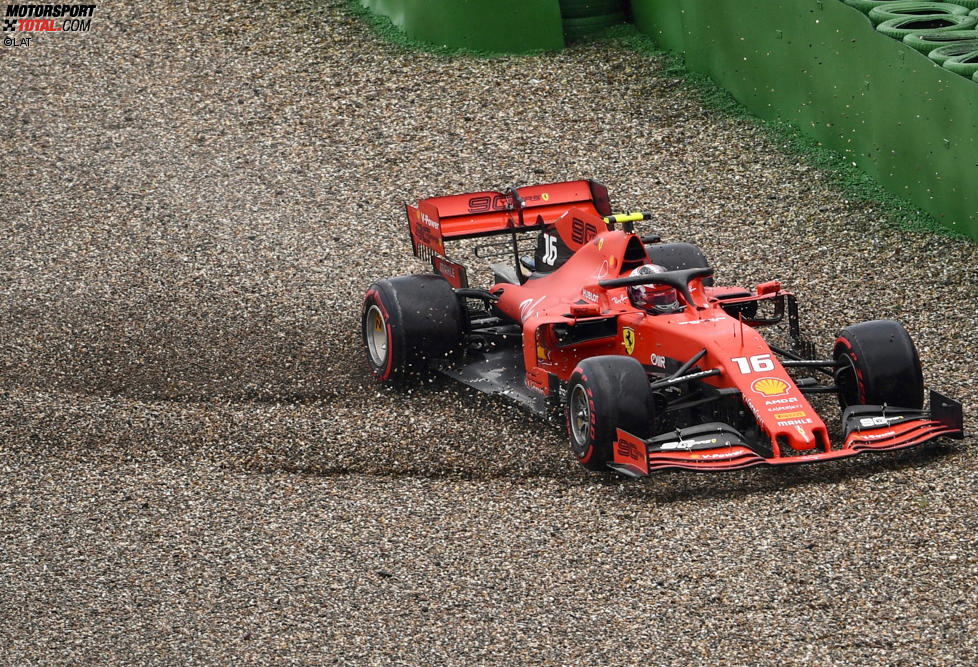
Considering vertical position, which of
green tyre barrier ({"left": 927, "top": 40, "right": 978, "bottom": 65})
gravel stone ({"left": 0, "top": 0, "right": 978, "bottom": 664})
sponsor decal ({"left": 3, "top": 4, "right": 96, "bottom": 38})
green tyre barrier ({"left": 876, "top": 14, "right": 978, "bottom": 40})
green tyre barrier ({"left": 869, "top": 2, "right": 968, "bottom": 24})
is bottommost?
gravel stone ({"left": 0, "top": 0, "right": 978, "bottom": 664})

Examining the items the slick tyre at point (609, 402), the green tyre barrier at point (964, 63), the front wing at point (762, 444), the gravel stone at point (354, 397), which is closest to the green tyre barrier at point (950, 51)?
the green tyre barrier at point (964, 63)

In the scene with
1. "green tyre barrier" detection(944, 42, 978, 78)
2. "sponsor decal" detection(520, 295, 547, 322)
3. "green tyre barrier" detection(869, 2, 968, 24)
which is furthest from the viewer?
"green tyre barrier" detection(869, 2, 968, 24)

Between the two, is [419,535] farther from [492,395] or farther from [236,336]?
[236,336]

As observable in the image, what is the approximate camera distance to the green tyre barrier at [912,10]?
13172 millimetres

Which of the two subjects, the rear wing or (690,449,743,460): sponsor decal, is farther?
the rear wing

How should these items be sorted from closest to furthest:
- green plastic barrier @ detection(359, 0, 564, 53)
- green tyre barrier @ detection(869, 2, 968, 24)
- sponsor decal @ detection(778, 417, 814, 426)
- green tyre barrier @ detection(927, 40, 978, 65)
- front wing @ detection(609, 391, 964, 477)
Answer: front wing @ detection(609, 391, 964, 477) → sponsor decal @ detection(778, 417, 814, 426) → green tyre barrier @ detection(927, 40, 978, 65) → green tyre barrier @ detection(869, 2, 968, 24) → green plastic barrier @ detection(359, 0, 564, 53)

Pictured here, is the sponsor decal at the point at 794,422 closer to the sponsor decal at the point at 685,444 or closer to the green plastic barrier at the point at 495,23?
the sponsor decal at the point at 685,444

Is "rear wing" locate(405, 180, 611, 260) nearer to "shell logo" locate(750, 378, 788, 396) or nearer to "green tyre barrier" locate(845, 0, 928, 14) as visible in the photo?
"shell logo" locate(750, 378, 788, 396)

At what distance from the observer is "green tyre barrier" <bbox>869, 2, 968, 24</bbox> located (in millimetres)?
13172

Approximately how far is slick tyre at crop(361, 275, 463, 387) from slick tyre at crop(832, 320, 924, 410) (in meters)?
2.80

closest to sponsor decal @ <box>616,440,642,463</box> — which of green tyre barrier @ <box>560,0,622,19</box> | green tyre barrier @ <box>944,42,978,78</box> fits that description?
green tyre barrier @ <box>944,42,978,78</box>

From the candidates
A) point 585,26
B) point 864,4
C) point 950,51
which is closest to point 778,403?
point 950,51

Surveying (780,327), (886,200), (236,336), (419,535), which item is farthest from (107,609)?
(886,200)

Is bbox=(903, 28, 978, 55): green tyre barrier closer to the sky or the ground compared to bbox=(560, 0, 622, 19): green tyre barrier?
closer to the ground
